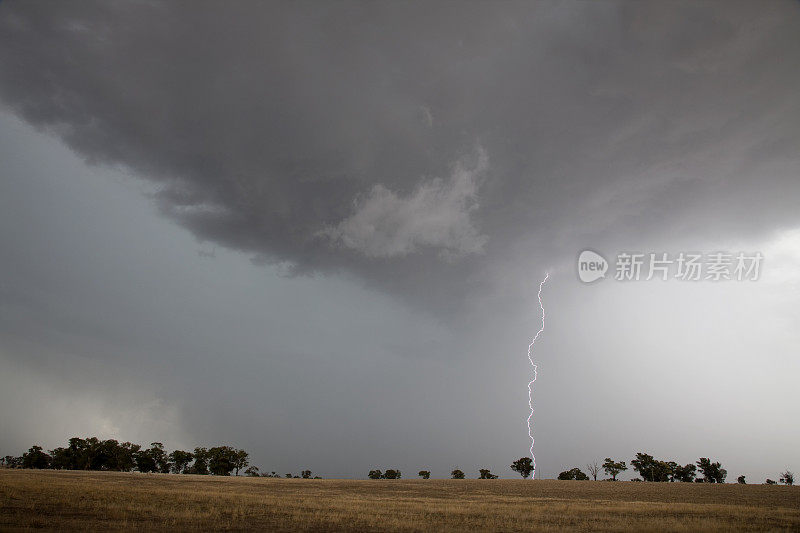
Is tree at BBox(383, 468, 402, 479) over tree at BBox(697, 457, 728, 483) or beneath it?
beneath

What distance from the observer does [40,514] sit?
68.0 ft

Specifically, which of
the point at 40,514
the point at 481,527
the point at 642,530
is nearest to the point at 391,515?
the point at 481,527

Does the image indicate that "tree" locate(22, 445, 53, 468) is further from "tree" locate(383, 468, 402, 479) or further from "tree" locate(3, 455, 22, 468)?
"tree" locate(383, 468, 402, 479)

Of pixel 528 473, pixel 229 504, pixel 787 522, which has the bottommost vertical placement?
pixel 528 473

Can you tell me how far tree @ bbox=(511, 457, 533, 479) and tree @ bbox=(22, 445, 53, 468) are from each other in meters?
148

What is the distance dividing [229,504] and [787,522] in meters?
35.1

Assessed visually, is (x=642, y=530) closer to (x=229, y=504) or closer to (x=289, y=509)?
(x=289, y=509)

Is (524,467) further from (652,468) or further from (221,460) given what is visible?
(221,460)

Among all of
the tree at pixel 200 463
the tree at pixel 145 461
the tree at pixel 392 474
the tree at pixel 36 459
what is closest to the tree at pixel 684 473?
the tree at pixel 392 474

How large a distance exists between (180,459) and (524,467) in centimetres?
11550

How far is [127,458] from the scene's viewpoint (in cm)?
12912

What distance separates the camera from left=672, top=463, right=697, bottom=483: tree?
128 meters

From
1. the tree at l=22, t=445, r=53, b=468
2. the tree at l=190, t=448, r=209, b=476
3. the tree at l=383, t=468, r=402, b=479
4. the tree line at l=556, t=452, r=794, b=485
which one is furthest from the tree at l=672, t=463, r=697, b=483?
the tree at l=22, t=445, r=53, b=468

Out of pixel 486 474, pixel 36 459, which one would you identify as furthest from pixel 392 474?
pixel 36 459
